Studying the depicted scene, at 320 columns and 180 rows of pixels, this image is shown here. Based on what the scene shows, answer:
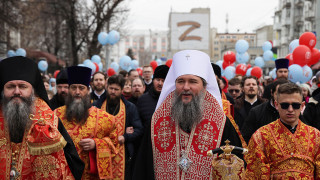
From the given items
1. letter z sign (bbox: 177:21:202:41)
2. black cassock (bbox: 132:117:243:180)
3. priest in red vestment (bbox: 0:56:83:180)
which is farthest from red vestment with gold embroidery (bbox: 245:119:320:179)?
letter z sign (bbox: 177:21:202:41)

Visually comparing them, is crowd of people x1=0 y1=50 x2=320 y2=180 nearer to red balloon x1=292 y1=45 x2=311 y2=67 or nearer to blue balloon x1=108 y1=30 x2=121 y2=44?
red balloon x1=292 y1=45 x2=311 y2=67

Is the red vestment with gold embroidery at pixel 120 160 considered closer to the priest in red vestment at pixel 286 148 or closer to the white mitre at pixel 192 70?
the white mitre at pixel 192 70

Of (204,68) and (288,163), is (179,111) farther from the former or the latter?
(288,163)

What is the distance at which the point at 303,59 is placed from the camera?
1152 centimetres

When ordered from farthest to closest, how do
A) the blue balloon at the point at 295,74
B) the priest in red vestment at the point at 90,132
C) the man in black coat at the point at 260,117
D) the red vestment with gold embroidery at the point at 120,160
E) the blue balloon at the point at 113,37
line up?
the blue balloon at the point at 113,37, the blue balloon at the point at 295,74, the red vestment with gold embroidery at the point at 120,160, the man in black coat at the point at 260,117, the priest in red vestment at the point at 90,132

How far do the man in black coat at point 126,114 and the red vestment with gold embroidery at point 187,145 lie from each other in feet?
7.49

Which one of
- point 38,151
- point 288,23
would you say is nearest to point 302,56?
point 38,151

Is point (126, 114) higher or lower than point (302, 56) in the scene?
lower

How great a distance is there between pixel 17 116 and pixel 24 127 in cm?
14

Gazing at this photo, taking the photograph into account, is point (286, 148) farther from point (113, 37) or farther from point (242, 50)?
point (242, 50)

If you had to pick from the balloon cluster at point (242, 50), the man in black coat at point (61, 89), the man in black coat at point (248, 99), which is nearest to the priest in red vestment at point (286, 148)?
the man in black coat at point (248, 99)

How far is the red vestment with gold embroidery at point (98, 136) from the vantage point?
5078 mm

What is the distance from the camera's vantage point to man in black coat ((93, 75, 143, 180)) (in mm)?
6199

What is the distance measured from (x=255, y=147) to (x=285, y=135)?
29 cm
